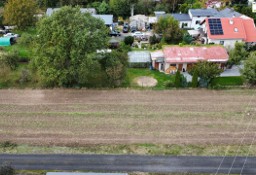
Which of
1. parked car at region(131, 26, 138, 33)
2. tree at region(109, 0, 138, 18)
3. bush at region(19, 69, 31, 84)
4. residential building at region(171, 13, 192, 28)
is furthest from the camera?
tree at region(109, 0, 138, 18)

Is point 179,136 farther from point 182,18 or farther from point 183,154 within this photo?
point 182,18

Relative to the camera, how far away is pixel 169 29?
46.5 m

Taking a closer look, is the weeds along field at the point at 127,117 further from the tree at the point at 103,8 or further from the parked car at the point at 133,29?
the tree at the point at 103,8

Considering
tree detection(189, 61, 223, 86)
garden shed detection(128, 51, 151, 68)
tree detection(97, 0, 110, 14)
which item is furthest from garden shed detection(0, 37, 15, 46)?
tree detection(189, 61, 223, 86)

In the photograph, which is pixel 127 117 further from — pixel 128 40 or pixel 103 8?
pixel 103 8

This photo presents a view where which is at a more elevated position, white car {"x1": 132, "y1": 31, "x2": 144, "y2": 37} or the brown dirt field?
white car {"x1": 132, "y1": 31, "x2": 144, "y2": 37}

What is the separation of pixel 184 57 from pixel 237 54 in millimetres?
5839

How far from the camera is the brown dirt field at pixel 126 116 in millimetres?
29703

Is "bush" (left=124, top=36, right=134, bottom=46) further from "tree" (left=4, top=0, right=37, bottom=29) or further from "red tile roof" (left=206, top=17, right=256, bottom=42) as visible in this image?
"tree" (left=4, top=0, right=37, bottom=29)

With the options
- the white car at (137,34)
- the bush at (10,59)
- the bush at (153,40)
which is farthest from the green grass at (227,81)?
the bush at (10,59)

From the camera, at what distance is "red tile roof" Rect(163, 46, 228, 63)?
4066 centimetres

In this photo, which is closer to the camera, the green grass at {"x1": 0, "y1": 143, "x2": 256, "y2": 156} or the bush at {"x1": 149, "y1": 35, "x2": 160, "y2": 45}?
the green grass at {"x1": 0, "y1": 143, "x2": 256, "y2": 156}

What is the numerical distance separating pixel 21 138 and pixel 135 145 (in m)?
8.88

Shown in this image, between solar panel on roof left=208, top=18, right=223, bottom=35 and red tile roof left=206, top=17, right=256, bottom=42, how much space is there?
0.37 meters
